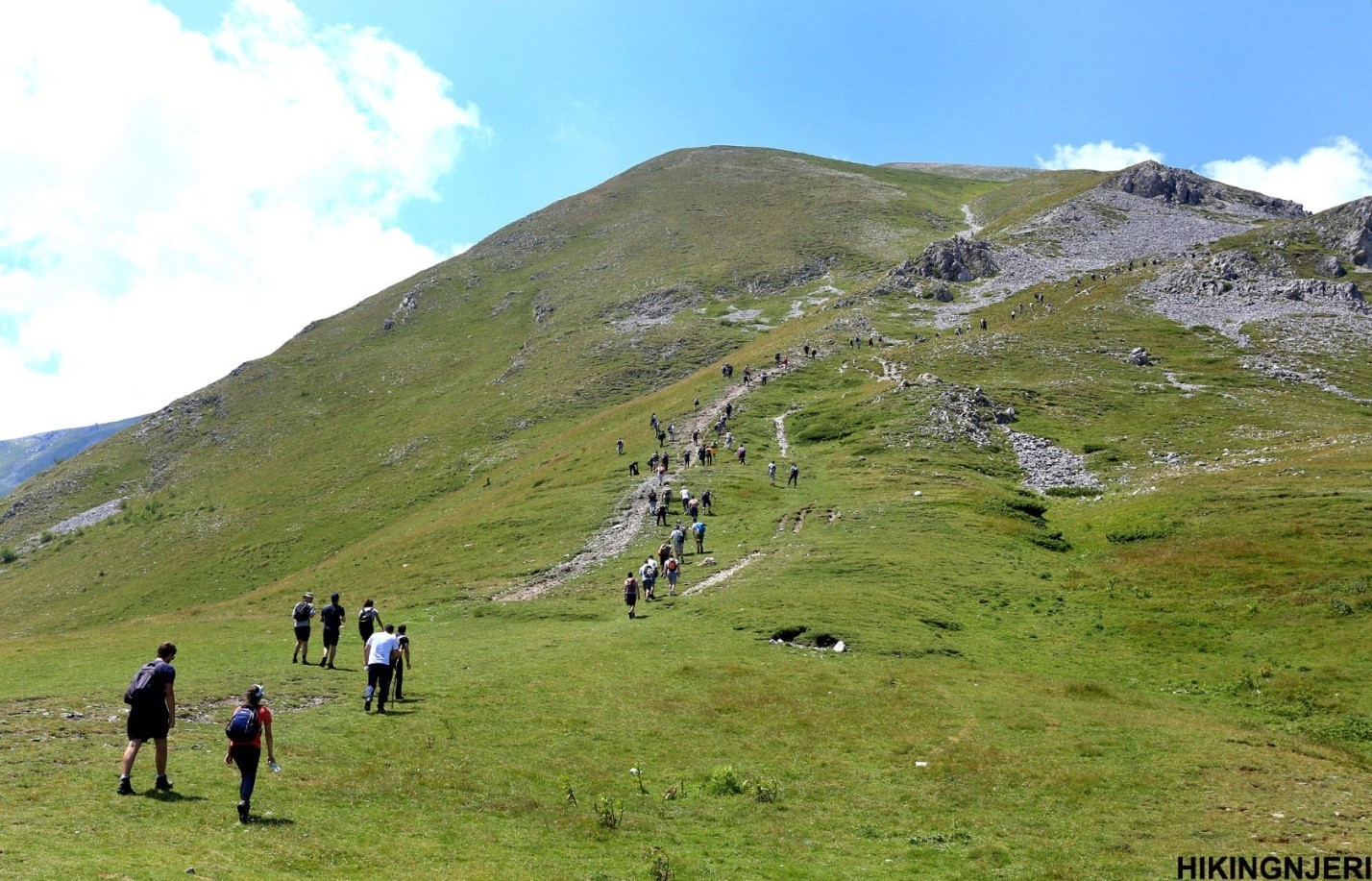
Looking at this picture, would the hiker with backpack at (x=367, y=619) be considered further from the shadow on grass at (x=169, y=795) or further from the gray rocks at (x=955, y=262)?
the gray rocks at (x=955, y=262)

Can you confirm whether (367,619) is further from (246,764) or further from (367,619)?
(246,764)

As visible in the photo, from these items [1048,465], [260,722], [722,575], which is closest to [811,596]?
[722,575]

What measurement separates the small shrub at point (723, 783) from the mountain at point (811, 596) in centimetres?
10

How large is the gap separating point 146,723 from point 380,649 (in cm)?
880

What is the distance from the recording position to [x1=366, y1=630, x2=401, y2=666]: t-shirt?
25.6m

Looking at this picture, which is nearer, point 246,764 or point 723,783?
point 246,764

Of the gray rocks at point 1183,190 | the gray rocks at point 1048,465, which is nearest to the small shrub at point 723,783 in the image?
the gray rocks at point 1048,465

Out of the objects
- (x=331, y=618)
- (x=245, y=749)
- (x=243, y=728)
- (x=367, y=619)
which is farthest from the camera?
(x=367, y=619)

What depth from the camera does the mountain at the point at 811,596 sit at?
18.5 metres

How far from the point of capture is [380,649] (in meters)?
25.7

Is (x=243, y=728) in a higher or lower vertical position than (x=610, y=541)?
higher

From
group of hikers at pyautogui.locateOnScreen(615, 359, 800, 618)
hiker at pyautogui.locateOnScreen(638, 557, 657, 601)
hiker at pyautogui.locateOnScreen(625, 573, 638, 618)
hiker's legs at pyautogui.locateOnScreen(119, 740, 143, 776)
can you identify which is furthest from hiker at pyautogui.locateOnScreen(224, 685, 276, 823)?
hiker at pyautogui.locateOnScreen(638, 557, 657, 601)

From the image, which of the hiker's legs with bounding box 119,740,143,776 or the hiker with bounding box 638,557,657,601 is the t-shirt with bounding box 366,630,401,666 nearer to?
the hiker's legs with bounding box 119,740,143,776

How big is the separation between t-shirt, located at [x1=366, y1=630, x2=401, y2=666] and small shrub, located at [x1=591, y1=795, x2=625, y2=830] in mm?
9471
